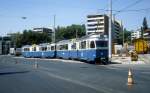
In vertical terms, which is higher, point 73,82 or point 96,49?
point 96,49

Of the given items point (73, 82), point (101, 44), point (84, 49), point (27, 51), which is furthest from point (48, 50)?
point (73, 82)

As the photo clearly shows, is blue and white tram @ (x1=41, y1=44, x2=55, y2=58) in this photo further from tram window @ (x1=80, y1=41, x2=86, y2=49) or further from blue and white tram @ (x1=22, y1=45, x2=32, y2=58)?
tram window @ (x1=80, y1=41, x2=86, y2=49)

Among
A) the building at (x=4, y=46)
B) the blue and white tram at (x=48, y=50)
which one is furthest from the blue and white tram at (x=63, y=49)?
the building at (x=4, y=46)

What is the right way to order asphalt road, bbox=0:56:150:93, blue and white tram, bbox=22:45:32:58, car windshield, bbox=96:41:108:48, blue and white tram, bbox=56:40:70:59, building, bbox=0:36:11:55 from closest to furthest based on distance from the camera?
asphalt road, bbox=0:56:150:93 < car windshield, bbox=96:41:108:48 < blue and white tram, bbox=56:40:70:59 < blue and white tram, bbox=22:45:32:58 < building, bbox=0:36:11:55

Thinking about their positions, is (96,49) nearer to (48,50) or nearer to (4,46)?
(48,50)

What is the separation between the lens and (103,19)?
178 meters

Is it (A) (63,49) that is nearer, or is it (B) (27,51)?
(A) (63,49)

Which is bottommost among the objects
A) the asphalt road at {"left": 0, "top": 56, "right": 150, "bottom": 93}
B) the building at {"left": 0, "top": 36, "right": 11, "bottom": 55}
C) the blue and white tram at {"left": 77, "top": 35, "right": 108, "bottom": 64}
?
the asphalt road at {"left": 0, "top": 56, "right": 150, "bottom": 93}

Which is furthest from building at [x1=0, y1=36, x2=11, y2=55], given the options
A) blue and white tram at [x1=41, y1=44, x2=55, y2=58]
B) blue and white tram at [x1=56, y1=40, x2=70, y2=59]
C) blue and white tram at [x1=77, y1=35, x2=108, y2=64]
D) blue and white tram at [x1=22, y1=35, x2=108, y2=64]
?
blue and white tram at [x1=77, y1=35, x2=108, y2=64]

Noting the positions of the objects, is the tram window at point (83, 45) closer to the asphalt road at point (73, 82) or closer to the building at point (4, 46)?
the asphalt road at point (73, 82)

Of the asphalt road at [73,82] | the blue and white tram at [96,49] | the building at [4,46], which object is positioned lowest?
the asphalt road at [73,82]

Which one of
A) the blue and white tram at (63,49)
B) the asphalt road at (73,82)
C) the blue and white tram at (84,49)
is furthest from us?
the blue and white tram at (63,49)

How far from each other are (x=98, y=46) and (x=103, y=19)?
135668 millimetres

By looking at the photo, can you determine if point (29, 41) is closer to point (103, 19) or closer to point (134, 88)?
point (103, 19)
